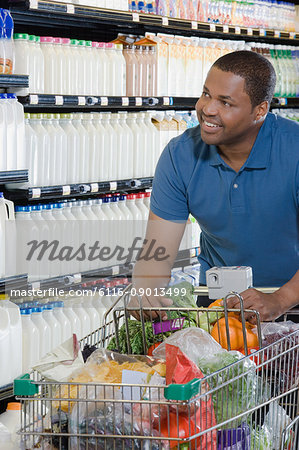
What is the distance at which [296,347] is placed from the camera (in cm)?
169

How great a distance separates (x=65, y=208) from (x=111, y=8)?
4.39 feet

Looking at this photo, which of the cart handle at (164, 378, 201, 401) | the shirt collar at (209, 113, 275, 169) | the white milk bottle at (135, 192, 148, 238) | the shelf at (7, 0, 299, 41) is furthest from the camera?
the white milk bottle at (135, 192, 148, 238)

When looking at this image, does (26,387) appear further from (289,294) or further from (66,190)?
(66,190)

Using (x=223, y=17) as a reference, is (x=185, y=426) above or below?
below

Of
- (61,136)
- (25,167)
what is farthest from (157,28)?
(25,167)

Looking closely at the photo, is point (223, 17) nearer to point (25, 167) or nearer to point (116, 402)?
point (25, 167)

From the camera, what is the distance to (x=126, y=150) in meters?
4.87

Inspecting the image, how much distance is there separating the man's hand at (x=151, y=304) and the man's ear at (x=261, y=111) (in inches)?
32.5

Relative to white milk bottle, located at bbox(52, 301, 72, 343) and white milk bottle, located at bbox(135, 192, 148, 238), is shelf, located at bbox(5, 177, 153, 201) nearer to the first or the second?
white milk bottle, located at bbox(135, 192, 148, 238)

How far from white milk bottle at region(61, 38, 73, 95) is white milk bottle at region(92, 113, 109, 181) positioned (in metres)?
0.31

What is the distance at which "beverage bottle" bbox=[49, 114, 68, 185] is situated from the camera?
4.39 meters

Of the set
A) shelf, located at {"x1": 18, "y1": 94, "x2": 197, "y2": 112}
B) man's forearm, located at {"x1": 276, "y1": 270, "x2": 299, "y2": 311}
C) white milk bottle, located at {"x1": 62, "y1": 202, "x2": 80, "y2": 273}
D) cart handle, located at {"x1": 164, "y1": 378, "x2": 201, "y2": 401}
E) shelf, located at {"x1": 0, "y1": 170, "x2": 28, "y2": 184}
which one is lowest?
white milk bottle, located at {"x1": 62, "y1": 202, "x2": 80, "y2": 273}

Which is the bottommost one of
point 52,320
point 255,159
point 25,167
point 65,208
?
point 52,320


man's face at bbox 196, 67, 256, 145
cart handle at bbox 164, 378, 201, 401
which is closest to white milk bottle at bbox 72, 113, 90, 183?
man's face at bbox 196, 67, 256, 145
